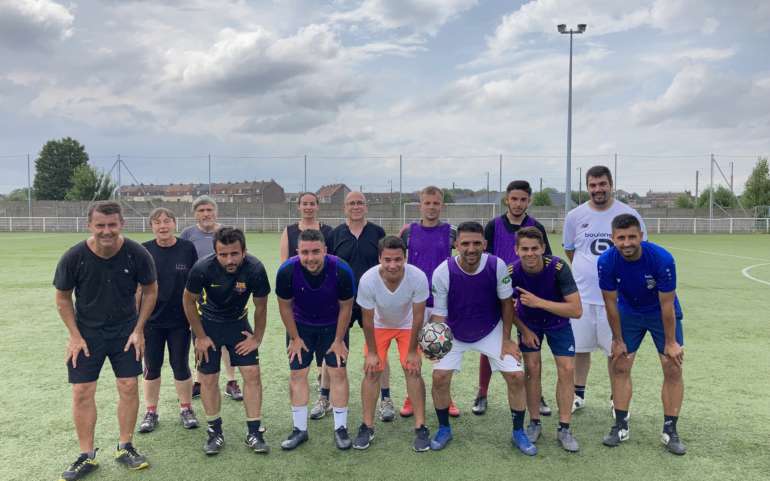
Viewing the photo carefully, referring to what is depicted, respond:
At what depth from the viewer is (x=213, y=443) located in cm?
390

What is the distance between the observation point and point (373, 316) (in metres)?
4.21

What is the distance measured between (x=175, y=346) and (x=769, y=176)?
50171mm

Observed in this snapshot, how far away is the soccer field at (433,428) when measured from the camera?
3594mm

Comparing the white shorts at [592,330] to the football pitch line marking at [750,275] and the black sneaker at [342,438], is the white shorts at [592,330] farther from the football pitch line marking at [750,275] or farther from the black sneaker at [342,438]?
the football pitch line marking at [750,275]

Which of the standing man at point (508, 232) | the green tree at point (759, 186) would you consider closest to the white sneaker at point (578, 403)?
the standing man at point (508, 232)

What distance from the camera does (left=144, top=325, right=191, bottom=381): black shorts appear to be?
14.4ft

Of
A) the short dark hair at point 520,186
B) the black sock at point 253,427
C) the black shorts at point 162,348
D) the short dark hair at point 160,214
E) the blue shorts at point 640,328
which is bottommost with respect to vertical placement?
the black sock at point 253,427

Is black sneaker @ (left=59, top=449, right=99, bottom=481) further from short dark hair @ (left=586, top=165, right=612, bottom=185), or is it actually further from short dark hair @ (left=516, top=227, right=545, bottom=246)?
short dark hair @ (left=586, top=165, right=612, bottom=185)

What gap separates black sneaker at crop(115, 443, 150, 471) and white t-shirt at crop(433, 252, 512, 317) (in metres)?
2.42

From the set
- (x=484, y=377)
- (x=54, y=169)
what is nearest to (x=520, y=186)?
(x=484, y=377)

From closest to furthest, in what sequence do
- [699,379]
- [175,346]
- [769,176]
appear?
1. [175,346]
2. [699,379]
3. [769,176]

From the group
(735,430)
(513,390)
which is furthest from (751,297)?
(513,390)

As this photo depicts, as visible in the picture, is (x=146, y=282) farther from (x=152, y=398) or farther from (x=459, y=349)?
(x=459, y=349)

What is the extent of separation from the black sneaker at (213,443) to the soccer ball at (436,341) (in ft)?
5.65
